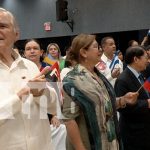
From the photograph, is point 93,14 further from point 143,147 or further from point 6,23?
point 6,23

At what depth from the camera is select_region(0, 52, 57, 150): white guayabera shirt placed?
6.48 feet

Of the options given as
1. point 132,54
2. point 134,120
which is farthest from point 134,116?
point 132,54

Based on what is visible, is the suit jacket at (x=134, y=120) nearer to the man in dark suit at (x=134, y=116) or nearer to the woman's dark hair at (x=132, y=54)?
the man in dark suit at (x=134, y=116)

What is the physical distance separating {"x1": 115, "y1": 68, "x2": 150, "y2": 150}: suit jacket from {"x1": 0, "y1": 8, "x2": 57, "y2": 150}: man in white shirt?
1.20 metres

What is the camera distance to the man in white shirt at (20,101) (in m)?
1.96

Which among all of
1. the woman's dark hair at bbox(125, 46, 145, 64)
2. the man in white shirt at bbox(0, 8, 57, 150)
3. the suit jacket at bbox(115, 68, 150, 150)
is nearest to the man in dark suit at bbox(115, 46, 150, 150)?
the suit jacket at bbox(115, 68, 150, 150)

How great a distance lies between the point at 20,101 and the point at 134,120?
1.57 metres

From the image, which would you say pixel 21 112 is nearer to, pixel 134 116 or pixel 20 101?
pixel 20 101

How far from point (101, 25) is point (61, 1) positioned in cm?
139

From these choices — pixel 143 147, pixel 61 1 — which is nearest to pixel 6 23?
pixel 143 147

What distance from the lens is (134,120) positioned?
10.7 feet

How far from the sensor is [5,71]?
6.78 feet

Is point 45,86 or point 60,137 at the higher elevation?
point 45,86

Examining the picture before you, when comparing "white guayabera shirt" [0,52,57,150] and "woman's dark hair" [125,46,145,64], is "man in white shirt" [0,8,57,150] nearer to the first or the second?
"white guayabera shirt" [0,52,57,150]
